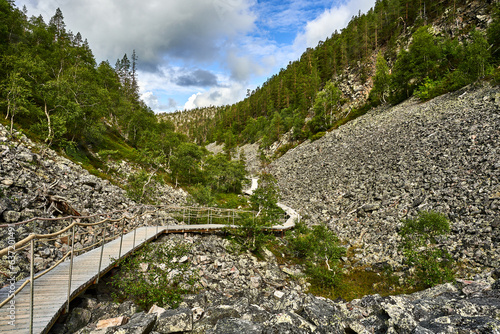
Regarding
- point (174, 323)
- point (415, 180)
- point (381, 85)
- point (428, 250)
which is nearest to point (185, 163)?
point (415, 180)

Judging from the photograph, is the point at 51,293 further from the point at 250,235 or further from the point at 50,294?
the point at 250,235

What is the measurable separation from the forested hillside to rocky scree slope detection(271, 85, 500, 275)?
7001 millimetres

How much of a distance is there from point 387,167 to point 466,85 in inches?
714

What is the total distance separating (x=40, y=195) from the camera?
10719 mm

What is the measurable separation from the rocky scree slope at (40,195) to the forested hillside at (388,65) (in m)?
→ 42.2

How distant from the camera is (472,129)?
65.0 feet

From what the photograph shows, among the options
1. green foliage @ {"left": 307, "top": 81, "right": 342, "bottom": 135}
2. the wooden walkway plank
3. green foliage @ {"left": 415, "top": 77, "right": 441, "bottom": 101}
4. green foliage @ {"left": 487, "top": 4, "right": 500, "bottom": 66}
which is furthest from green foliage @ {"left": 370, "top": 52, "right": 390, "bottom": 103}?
the wooden walkway plank

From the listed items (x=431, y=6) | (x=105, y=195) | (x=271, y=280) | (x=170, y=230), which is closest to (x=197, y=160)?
(x=105, y=195)

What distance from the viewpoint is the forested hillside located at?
108ft

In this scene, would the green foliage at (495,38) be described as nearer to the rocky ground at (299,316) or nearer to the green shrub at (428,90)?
the green shrub at (428,90)

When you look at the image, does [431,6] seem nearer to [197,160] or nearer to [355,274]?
[197,160]

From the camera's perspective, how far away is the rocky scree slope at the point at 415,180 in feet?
43.0

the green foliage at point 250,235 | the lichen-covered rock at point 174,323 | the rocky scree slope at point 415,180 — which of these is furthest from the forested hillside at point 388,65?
the lichen-covered rock at point 174,323

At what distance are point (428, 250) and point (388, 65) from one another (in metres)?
57.6
